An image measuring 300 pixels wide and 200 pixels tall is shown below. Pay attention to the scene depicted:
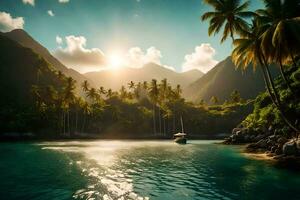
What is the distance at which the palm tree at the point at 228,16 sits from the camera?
88.9ft

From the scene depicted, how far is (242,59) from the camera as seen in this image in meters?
25.8

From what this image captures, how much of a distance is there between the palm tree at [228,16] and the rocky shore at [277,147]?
14479 millimetres

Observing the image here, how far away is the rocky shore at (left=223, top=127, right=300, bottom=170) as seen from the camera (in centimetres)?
2691

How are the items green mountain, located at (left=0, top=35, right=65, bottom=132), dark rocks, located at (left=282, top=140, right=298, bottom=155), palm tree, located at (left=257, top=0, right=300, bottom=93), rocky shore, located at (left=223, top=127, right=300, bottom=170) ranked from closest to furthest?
palm tree, located at (left=257, top=0, right=300, bottom=93)
rocky shore, located at (left=223, top=127, right=300, bottom=170)
dark rocks, located at (left=282, top=140, right=298, bottom=155)
green mountain, located at (left=0, top=35, right=65, bottom=132)

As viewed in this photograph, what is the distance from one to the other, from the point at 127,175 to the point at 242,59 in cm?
1634

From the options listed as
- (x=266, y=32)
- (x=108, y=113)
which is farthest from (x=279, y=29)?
(x=108, y=113)

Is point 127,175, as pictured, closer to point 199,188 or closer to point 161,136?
point 199,188

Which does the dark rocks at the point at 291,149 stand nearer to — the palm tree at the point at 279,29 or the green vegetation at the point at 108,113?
the palm tree at the point at 279,29

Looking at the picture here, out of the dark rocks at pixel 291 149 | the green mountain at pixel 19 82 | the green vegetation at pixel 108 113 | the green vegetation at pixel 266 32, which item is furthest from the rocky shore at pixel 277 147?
the green mountain at pixel 19 82

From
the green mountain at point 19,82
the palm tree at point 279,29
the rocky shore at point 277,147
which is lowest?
the rocky shore at point 277,147

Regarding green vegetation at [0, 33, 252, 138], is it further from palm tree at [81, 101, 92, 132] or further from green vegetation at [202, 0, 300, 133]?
green vegetation at [202, 0, 300, 133]

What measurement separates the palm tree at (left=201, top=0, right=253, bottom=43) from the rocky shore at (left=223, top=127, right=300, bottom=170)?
14.5 m

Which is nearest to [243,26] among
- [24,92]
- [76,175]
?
[76,175]

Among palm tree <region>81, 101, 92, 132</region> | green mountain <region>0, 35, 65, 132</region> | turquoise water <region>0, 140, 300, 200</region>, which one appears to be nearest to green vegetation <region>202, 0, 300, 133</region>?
turquoise water <region>0, 140, 300, 200</region>
